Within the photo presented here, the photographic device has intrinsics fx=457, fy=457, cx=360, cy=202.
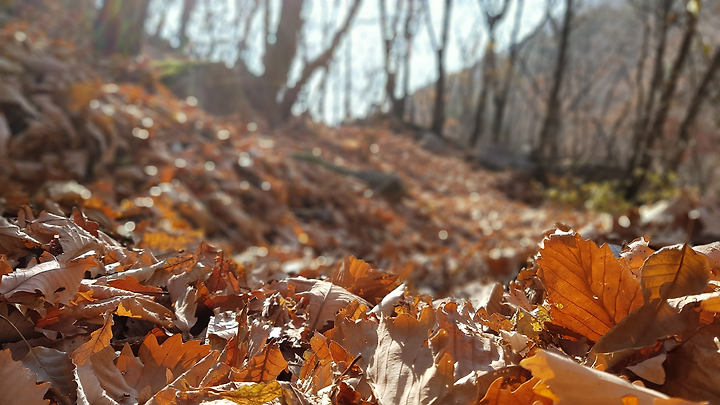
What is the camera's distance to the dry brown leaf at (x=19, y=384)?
68cm

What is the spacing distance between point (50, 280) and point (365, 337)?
2.02 feet

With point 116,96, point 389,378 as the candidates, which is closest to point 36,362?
point 389,378

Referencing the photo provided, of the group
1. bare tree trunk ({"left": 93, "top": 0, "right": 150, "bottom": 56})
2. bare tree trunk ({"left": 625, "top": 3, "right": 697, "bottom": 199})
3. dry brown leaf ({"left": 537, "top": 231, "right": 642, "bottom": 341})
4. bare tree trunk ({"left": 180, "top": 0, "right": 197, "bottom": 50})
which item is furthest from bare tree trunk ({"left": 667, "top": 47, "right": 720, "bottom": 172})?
bare tree trunk ({"left": 180, "top": 0, "right": 197, "bottom": 50})

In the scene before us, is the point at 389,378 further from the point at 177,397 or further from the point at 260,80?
the point at 260,80

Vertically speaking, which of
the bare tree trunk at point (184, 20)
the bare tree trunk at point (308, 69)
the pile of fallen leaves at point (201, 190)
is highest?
the bare tree trunk at point (184, 20)

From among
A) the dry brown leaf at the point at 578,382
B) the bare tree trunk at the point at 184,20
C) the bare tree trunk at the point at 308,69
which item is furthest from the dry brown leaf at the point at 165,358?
the bare tree trunk at the point at 184,20

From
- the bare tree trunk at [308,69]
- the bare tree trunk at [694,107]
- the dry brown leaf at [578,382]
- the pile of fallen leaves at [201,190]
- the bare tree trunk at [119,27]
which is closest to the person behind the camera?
the dry brown leaf at [578,382]

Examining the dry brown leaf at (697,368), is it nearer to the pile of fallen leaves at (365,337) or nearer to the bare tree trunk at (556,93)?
the pile of fallen leaves at (365,337)

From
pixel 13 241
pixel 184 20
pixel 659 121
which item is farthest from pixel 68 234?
pixel 184 20

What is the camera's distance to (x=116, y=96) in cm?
568

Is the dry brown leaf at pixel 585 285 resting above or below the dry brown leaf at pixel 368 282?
above

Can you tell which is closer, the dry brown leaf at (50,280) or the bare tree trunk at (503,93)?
the dry brown leaf at (50,280)

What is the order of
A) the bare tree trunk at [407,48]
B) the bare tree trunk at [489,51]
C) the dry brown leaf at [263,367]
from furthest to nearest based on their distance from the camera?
1. the bare tree trunk at [407,48]
2. the bare tree trunk at [489,51]
3. the dry brown leaf at [263,367]

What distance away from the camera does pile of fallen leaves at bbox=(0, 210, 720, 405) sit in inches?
26.8
